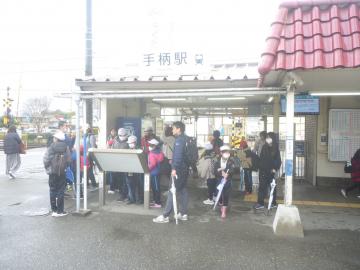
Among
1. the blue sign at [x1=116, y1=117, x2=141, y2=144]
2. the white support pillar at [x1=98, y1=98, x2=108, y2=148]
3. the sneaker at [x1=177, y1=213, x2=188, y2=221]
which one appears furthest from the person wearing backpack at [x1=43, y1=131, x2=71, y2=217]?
the blue sign at [x1=116, y1=117, x2=141, y2=144]

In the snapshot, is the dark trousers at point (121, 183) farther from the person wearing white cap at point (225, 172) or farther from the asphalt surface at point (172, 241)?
the person wearing white cap at point (225, 172)

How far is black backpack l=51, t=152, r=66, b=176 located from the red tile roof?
4001 millimetres

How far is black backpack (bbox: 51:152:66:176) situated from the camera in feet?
20.4

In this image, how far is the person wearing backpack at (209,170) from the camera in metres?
7.13

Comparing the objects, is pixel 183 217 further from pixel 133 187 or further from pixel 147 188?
pixel 133 187

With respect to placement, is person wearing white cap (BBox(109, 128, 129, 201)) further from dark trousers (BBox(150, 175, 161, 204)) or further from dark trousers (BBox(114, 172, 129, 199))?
dark trousers (BBox(150, 175, 161, 204))

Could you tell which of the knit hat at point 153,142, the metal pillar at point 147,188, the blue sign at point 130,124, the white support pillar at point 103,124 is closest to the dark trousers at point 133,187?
the metal pillar at point 147,188

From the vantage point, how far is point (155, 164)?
6.94 meters

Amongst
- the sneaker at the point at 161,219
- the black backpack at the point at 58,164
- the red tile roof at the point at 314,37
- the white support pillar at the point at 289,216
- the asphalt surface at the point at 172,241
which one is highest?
the red tile roof at the point at 314,37

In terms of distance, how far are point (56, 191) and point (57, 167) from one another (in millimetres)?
492

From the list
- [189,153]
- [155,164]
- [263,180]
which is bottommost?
[263,180]

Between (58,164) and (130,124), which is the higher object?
(130,124)

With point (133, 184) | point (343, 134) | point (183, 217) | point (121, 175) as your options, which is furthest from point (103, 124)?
point (343, 134)

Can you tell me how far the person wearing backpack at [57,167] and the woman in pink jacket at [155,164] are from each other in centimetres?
160
